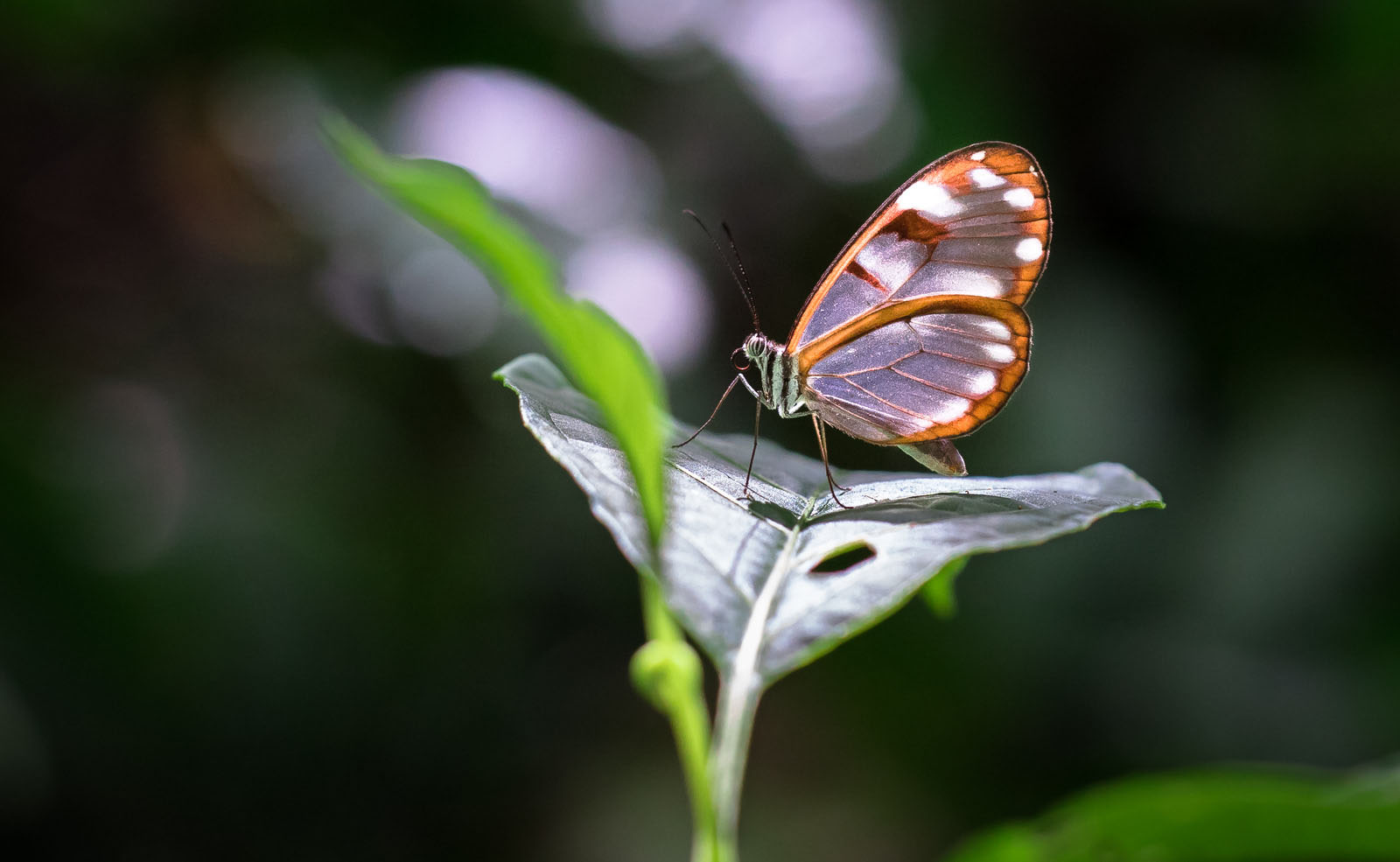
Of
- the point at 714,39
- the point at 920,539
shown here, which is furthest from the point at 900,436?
the point at 714,39

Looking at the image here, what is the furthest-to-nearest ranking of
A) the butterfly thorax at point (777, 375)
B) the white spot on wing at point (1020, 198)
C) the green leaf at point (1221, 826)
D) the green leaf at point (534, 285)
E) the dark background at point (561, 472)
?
the dark background at point (561, 472), the butterfly thorax at point (777, 375), the white spot on wing at point (1020, 198), the green leaf at point (1221, 826), the green leaf at point (534, 285)

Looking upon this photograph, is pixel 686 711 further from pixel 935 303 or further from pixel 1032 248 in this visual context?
pixel 1032 248

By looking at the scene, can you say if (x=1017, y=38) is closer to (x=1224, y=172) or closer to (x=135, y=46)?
(x=1224, y=172)

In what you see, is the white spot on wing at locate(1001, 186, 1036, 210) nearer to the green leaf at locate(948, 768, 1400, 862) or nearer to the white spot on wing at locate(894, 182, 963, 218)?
the white spot on wing at locate(894, 182, 963, 218)

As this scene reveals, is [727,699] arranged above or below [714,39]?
below

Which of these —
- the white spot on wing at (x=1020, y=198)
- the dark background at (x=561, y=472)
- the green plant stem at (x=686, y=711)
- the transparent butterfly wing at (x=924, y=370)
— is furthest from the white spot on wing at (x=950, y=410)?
the dark background at (x=561, y=472)

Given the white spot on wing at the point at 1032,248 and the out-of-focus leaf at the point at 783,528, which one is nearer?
the out-of-focus leaf at the point at 783,528

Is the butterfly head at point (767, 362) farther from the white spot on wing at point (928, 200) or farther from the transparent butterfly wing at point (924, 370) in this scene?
the white spot on wing at point (928, 200)

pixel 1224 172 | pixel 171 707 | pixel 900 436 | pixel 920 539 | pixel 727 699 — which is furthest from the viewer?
pixel 1224 172
